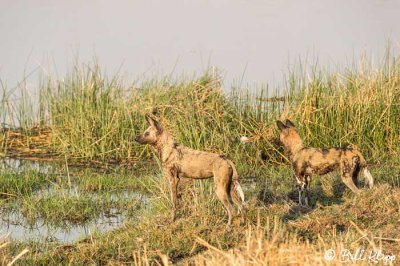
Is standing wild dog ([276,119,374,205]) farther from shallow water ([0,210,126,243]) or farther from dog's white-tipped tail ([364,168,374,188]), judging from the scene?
shallow water ([0,210,126,243])

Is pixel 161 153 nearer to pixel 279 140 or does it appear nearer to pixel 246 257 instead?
pixel 279 140

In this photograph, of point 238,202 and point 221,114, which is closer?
point 238,202

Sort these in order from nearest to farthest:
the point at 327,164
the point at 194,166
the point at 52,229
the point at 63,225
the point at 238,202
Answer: the point at 238,202
the point at 194,166
the point at 52,229
the point at 327,164
the point at 63,225

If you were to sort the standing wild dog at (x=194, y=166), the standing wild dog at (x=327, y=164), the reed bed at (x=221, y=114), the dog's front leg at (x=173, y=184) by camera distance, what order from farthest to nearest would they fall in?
the reed bed at (x=221, y=114), the standing wild dog at (x=327, y=164), the dog's front leg at (x=173, y=184), the standing wild dog at (x=194, y=166)

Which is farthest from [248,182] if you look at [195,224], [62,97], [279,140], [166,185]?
[62,97]

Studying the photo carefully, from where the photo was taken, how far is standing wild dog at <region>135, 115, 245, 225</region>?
8438 millimetres

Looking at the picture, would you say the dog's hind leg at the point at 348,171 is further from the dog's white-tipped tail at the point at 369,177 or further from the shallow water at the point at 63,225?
the shallow water at the point at 63,225

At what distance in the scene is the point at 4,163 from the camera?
1387cm

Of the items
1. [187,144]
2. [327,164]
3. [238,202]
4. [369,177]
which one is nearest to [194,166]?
[238,202]

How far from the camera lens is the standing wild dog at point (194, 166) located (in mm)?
8438

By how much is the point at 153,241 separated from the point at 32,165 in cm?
610

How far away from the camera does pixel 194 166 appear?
28.6 feet

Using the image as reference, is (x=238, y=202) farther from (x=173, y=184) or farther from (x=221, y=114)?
(x=221, y=114)

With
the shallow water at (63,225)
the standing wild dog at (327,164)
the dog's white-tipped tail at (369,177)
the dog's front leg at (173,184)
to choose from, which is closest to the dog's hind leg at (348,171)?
the standing wild dog at (327,164)
